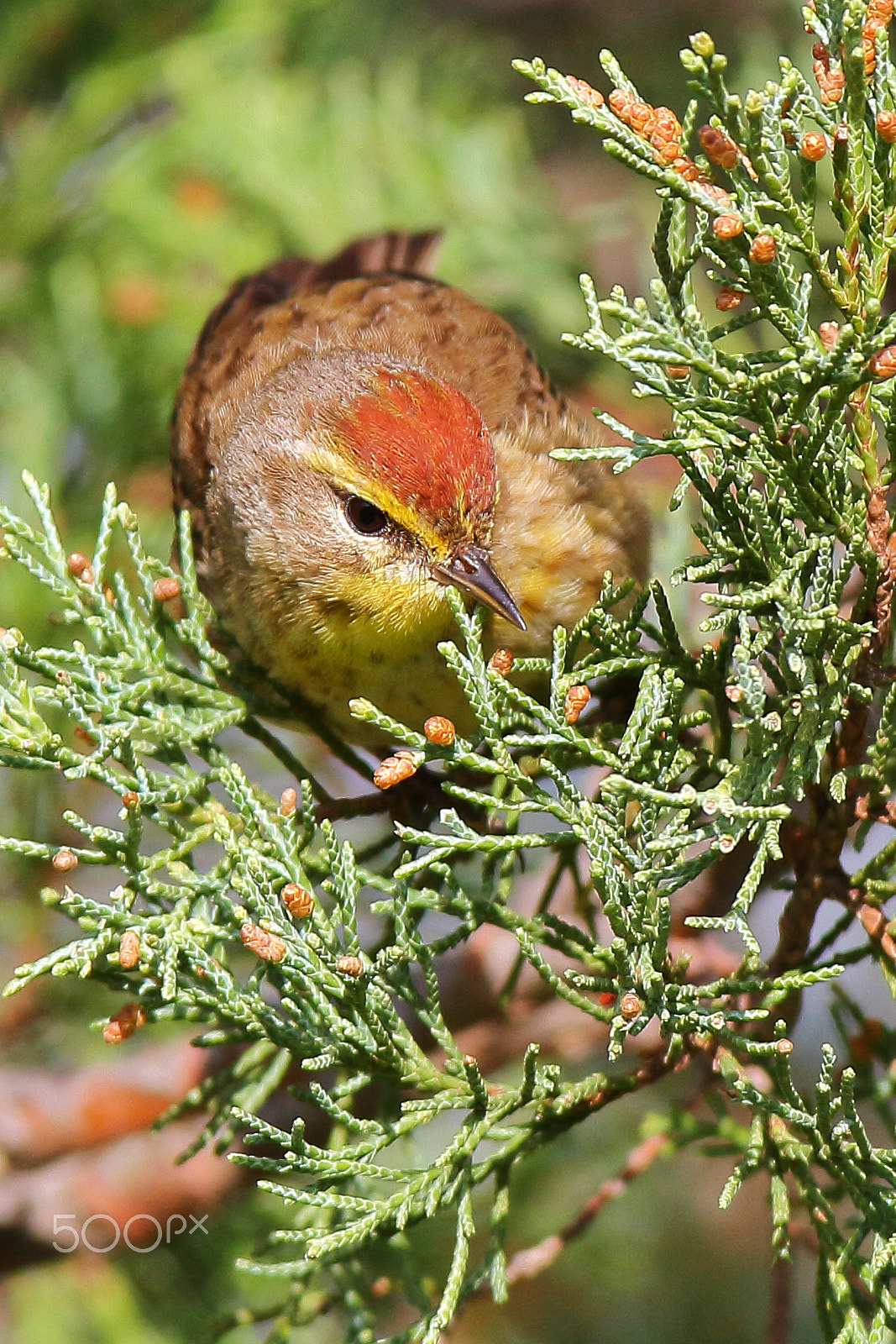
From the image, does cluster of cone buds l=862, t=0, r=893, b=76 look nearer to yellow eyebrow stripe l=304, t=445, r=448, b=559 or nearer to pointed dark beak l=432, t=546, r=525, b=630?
pointed dark beak l=432, t=546, r=525, b=630

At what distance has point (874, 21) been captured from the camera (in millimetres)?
1763

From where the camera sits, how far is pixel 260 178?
406 centimetres

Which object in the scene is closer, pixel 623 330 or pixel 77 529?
pixel 623 330

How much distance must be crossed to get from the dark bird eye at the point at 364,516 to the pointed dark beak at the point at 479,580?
218 mm

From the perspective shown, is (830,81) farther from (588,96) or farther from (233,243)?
(233,243)

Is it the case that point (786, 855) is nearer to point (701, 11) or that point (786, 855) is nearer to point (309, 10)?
point (309, 10)

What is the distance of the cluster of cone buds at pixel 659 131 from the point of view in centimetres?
171

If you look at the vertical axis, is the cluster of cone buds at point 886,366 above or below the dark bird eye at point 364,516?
above

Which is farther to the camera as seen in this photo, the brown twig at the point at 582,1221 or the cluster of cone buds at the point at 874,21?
the brown twig at the point at 582,1221

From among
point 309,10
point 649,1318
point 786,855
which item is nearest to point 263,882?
point 786,855

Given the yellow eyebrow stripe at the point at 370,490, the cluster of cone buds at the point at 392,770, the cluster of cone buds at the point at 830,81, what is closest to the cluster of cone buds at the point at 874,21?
the cluster of cone buds at the point at 830,81

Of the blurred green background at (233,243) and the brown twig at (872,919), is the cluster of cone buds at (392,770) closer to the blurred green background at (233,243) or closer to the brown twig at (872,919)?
the brown twig at (872,919)

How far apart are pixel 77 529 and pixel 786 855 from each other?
8.17ft

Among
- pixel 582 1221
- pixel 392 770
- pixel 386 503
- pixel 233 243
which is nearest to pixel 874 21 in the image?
pixel 392 770
